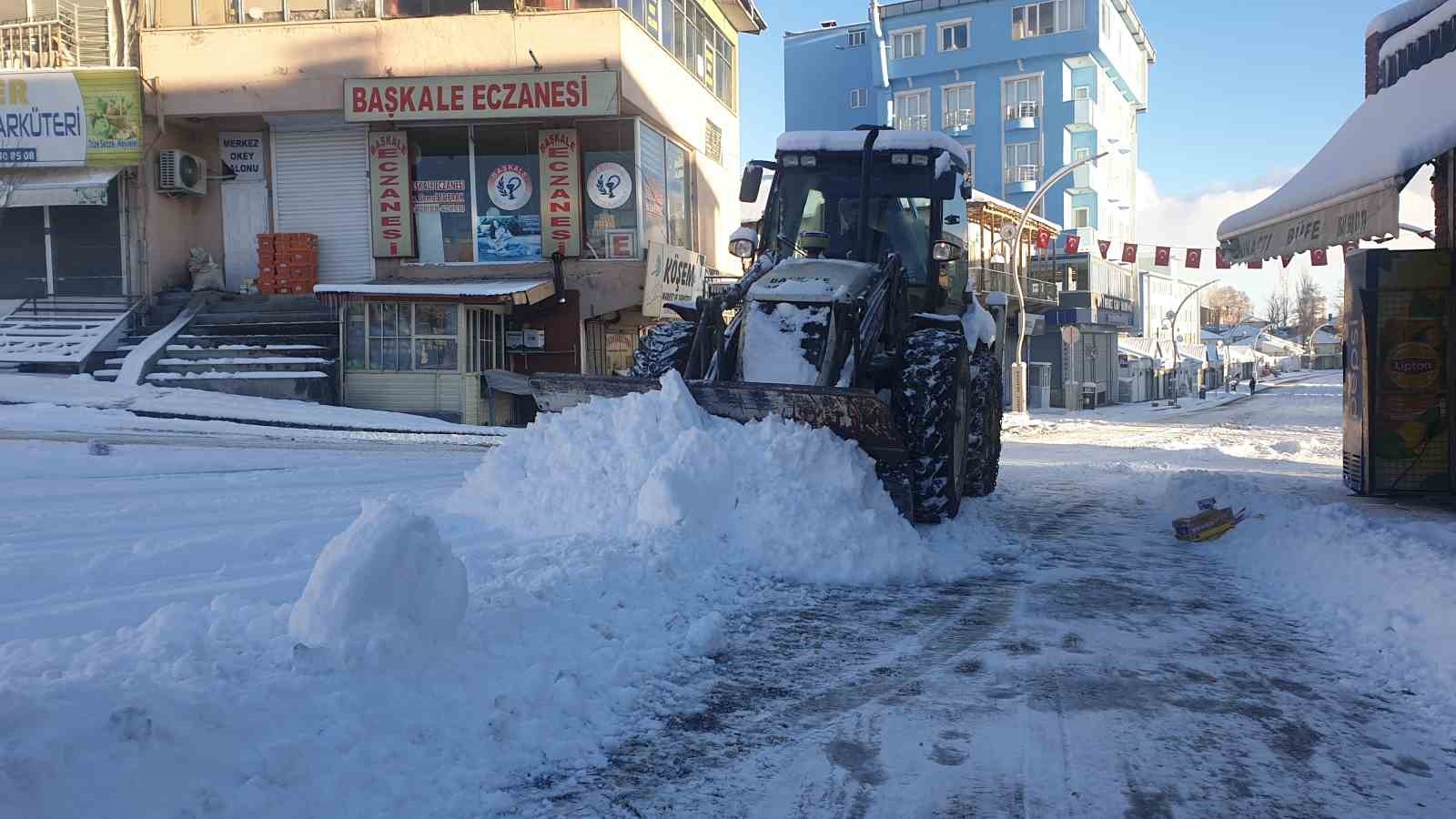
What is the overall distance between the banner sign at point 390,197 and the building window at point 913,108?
33.5m

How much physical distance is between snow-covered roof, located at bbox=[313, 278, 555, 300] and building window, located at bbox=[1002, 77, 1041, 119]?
3367cm

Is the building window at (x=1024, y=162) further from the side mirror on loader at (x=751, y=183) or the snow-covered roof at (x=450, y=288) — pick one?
the side mirror on loader at (x=751, y=183)

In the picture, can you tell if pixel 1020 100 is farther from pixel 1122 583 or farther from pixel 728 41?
pixel 1122 583

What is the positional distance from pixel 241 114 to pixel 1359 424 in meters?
19.7

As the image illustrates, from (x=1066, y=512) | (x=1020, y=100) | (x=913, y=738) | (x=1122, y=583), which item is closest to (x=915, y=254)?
(x=1066, y=512)

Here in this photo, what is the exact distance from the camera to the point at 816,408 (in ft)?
22.4

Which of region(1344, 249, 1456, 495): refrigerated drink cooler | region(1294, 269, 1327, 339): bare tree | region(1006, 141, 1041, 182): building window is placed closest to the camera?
region(1344, 249, 1456, 495): refrigerated drink cooler

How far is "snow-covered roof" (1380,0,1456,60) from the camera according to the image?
9721 mm

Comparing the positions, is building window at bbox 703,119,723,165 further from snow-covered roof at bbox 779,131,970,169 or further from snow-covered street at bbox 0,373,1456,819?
snow-covered street at bbox 0,373,1456,819

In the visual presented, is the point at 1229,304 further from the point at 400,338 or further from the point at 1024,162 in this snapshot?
the point at 400,338

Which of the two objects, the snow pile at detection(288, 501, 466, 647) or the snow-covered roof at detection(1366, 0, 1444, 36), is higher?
the snow-covered roof at detection(1366, 0, 1444, 36)

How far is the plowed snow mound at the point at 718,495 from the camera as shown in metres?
6.37

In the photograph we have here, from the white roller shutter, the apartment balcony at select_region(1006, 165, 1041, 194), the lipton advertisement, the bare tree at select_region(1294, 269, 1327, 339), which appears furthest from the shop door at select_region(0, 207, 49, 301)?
the bare tree at select_region(1294, 269, 1327, 339)

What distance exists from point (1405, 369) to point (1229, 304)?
519 feet
